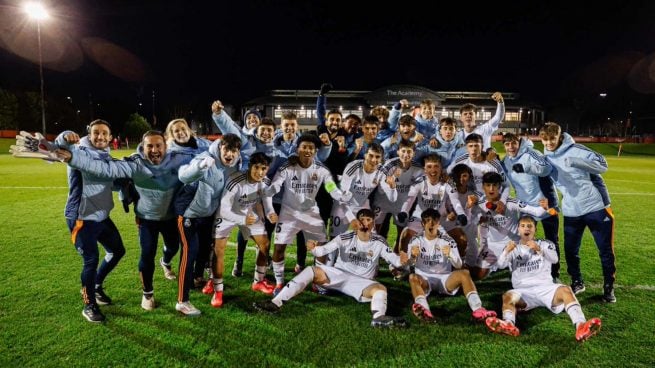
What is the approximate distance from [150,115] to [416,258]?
93795mm

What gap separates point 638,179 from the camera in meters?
19.1

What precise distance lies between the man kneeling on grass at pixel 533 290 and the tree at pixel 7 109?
6578 centimetres

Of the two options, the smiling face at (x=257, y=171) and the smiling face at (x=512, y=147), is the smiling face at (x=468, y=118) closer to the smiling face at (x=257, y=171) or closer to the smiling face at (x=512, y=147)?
the smiling face at (x=512, y=147)

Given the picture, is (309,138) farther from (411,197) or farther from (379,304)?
(379,304)

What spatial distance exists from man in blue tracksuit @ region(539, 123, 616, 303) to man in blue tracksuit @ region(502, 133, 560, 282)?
0.58ft

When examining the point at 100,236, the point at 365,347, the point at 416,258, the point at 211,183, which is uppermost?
the point at 211,183

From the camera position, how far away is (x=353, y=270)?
5.00 meters

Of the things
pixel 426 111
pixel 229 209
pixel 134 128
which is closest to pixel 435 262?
pixel 229 209

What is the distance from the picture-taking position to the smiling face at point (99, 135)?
462 cm

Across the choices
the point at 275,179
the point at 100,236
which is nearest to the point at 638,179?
the point at 275,179

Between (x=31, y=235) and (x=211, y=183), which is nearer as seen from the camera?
(x=211, y=183)

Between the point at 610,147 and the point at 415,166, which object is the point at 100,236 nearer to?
the point at 415,166

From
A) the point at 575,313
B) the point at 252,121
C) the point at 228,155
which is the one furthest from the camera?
the point at 252,121

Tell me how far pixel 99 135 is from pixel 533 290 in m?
5.07
